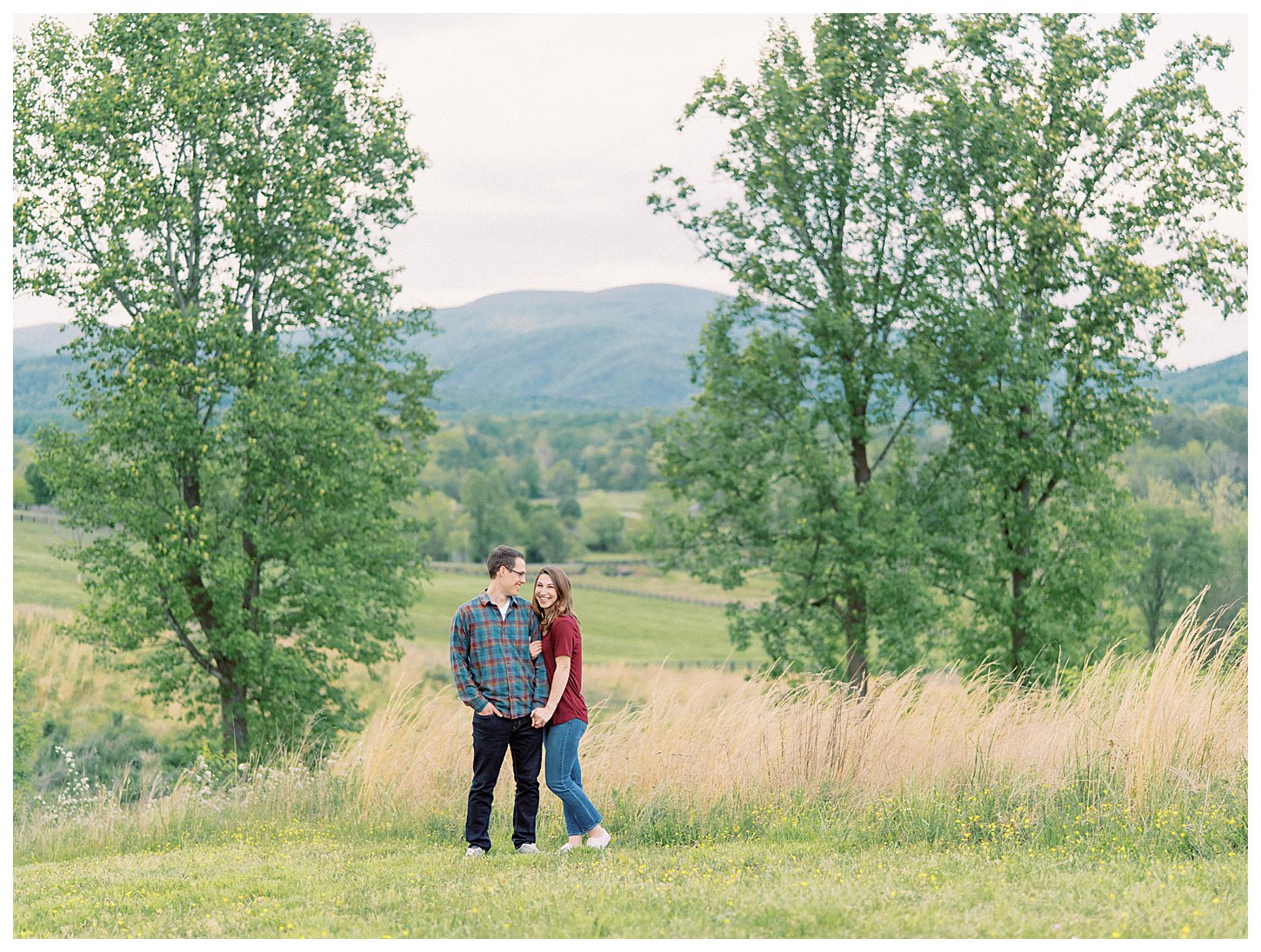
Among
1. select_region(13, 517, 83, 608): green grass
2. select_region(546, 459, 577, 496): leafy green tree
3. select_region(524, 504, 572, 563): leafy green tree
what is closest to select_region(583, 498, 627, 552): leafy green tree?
select_region(524, 504, 572, 563): leafy green tree

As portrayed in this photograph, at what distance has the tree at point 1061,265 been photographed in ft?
60.0

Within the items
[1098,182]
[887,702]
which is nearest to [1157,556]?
[1098,182]

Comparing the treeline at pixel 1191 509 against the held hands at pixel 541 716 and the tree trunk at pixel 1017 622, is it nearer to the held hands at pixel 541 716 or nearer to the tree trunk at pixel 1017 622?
the tree trunk at pixel 1017 622

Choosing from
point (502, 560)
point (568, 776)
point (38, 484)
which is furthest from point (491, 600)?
point (38, 484)

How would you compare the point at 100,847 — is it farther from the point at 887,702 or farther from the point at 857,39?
the point at 857,39

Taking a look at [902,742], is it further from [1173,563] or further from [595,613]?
[595,613]

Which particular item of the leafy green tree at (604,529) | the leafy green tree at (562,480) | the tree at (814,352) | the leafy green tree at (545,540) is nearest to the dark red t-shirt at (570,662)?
the tree at (814,352)

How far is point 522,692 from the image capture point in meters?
7.45

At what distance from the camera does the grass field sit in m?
5.75

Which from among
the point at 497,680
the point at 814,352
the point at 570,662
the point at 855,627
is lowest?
the point at 855,627

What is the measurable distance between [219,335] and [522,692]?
462 inches

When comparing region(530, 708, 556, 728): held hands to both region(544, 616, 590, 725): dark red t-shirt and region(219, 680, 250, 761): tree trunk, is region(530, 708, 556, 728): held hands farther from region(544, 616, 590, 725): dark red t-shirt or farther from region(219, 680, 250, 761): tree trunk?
region(219, 680, 250, 761): tree trunk

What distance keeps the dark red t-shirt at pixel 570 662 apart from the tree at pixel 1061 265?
40.7 feet

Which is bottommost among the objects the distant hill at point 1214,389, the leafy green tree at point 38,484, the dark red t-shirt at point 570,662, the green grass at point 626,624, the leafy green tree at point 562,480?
the green grass at point 626,624
